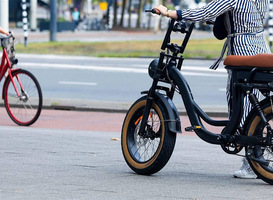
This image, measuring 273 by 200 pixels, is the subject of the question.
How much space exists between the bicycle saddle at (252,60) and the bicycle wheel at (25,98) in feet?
14.6

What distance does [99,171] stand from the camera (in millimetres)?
6672

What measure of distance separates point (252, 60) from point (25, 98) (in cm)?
475

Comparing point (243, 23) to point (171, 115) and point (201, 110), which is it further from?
point (171, 115)

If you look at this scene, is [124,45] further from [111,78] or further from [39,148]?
[39,148]

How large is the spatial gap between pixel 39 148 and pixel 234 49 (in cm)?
247

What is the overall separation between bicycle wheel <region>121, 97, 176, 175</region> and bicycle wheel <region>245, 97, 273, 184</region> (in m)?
0.60

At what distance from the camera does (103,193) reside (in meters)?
5.68

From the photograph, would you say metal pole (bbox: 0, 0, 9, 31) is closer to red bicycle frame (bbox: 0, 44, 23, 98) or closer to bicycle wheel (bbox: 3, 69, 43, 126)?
red bicycle frame (bbox: 0, 44, 23, 98)

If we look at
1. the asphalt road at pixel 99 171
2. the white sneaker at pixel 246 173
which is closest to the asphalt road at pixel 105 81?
the asphalt road at pixel 99 171

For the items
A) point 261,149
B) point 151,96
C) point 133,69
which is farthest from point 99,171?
point 133,69

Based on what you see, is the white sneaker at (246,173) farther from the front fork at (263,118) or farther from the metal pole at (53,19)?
the metal pole at (53,19)

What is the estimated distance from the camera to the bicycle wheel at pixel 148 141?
246 inches

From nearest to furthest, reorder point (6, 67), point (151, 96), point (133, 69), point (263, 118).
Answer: point (263, 118) → point (151, 96) → point (6, 67) → point (133, 69)

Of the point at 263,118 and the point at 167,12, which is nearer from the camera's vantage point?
the point at 263,118
